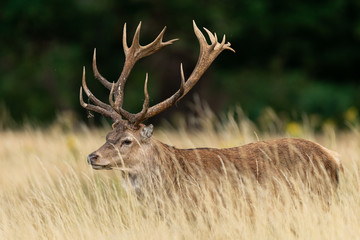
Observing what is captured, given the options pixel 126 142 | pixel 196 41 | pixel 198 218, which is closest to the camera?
pixel 198 218

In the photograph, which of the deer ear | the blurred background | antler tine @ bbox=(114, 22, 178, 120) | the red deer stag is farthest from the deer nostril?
the blurred background

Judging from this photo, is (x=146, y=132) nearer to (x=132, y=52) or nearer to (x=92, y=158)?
(x=92, y=158)

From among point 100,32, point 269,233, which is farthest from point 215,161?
point 100,32

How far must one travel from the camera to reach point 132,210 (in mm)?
4906

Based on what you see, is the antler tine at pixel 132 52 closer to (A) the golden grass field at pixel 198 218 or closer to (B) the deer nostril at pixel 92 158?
(B) the deer nostril at pixel 92 158

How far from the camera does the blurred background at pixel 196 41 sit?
13.3m

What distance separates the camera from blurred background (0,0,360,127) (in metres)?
13.3

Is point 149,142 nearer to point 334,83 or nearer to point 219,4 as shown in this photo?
point 219,4

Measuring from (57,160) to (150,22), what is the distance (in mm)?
6805

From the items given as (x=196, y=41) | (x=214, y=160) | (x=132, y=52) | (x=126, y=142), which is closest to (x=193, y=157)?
(x=214, y=160)

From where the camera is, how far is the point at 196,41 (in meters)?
13.1

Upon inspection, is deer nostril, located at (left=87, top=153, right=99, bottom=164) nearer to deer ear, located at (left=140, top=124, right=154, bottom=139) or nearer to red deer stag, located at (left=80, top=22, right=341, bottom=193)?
red deer stag, located at (left=80, top=22, right=341, bottom=193)

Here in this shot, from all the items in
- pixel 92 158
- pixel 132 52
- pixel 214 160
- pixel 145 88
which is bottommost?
pixel 214 160

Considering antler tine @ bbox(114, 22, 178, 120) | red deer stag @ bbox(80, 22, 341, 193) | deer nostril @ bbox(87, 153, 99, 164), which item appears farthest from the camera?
antler tine @ bbox(114, 22, 178, 120)
